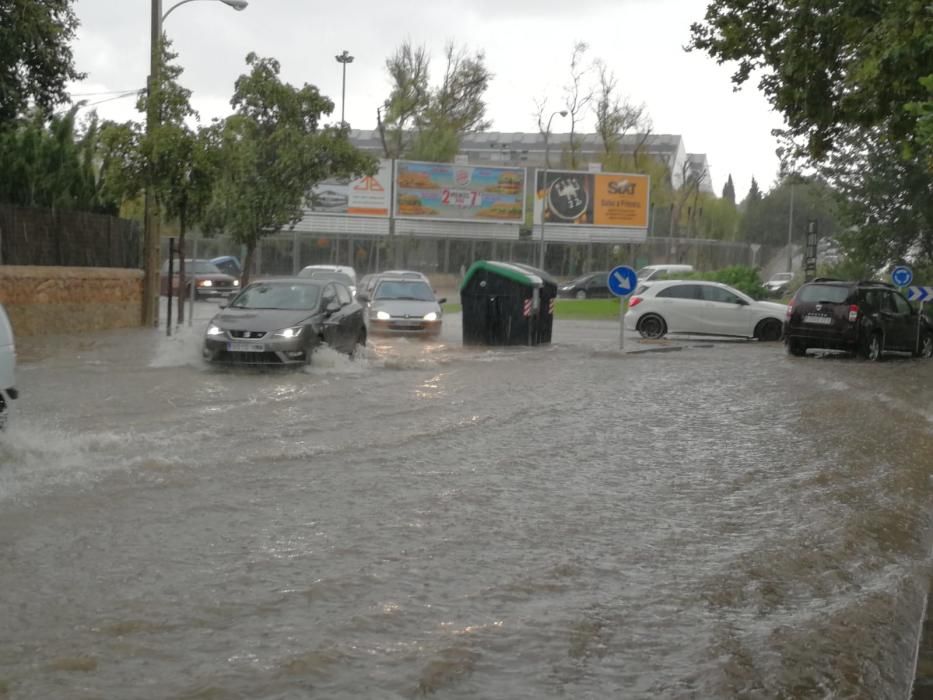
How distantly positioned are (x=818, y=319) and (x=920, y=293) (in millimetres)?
9318

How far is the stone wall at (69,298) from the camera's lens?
2416cm

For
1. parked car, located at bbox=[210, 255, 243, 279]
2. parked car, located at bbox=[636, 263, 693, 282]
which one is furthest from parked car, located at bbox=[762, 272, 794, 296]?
parked car, located at bbox=[210, 255, 243, 279]

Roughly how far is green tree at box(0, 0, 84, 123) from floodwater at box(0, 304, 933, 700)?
30.9 feet

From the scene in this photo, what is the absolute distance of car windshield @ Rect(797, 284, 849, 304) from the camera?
81.9 feet

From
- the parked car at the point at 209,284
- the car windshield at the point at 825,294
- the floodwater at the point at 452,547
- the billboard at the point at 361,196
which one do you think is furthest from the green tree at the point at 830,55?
the billboard at the point at 361,196

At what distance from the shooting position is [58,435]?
11.6m

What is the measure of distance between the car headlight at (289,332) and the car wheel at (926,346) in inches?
557

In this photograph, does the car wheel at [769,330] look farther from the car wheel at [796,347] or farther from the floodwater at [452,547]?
the floodwater at [452,547]

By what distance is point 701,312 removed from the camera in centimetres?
3111

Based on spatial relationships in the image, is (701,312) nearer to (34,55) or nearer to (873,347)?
(873,347)

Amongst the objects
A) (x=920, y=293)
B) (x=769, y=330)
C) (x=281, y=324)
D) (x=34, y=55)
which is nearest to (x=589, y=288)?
(x=920, y=293)

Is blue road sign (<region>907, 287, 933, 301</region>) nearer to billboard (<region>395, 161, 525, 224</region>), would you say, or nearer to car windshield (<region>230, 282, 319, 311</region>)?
car windshield (<region>230, 282, 319, 311</region>)

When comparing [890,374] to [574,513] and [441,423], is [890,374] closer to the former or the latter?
[441,423]

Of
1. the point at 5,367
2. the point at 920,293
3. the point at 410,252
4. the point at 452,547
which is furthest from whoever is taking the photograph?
Result: the point at 410,252
